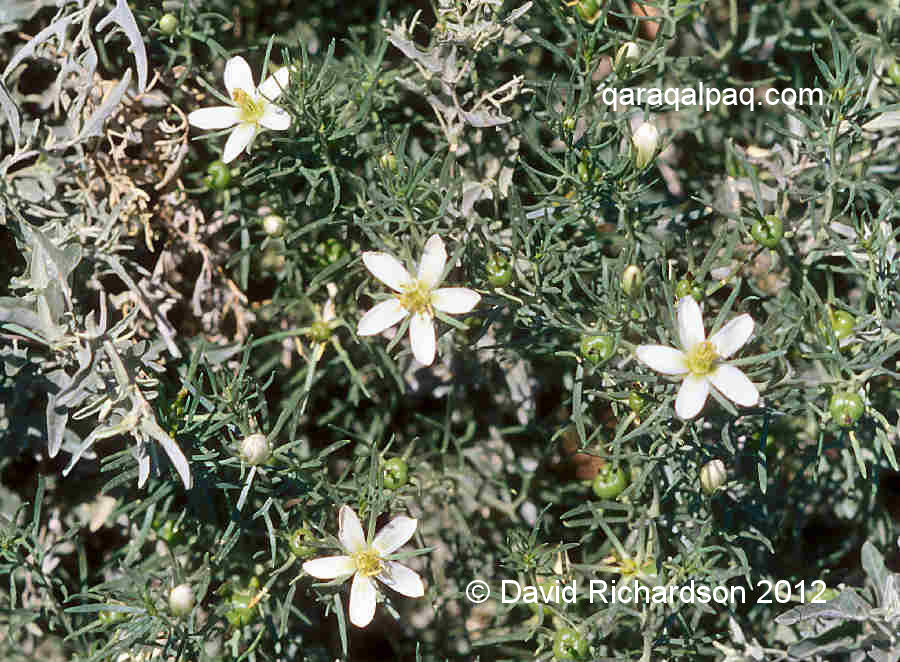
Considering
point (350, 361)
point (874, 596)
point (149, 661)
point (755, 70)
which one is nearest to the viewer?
point (149, 661)

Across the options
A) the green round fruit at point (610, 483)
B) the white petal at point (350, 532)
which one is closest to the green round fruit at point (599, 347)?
the green round fruit at point (610, 483)

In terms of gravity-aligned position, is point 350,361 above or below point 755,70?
below

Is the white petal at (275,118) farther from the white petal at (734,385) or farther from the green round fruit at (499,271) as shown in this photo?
the white petal at (734,385)

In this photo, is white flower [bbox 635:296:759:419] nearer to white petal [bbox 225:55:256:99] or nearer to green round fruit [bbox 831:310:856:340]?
green round fruit [bbox 831:310:856:340]

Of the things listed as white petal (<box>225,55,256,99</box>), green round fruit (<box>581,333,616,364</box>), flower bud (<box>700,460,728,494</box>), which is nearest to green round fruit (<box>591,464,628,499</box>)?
flower bud (<box>700,460,728,494</box>)

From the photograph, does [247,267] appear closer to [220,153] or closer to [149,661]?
[220,153]

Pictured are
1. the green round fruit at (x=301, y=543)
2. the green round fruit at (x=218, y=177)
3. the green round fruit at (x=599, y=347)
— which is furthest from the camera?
the green round fruit at (x=218, y=177)

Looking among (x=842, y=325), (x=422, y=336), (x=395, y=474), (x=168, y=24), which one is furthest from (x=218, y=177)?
(x=842, y=325)

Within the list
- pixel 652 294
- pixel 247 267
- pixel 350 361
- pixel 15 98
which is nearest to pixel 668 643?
pixel 652 294
